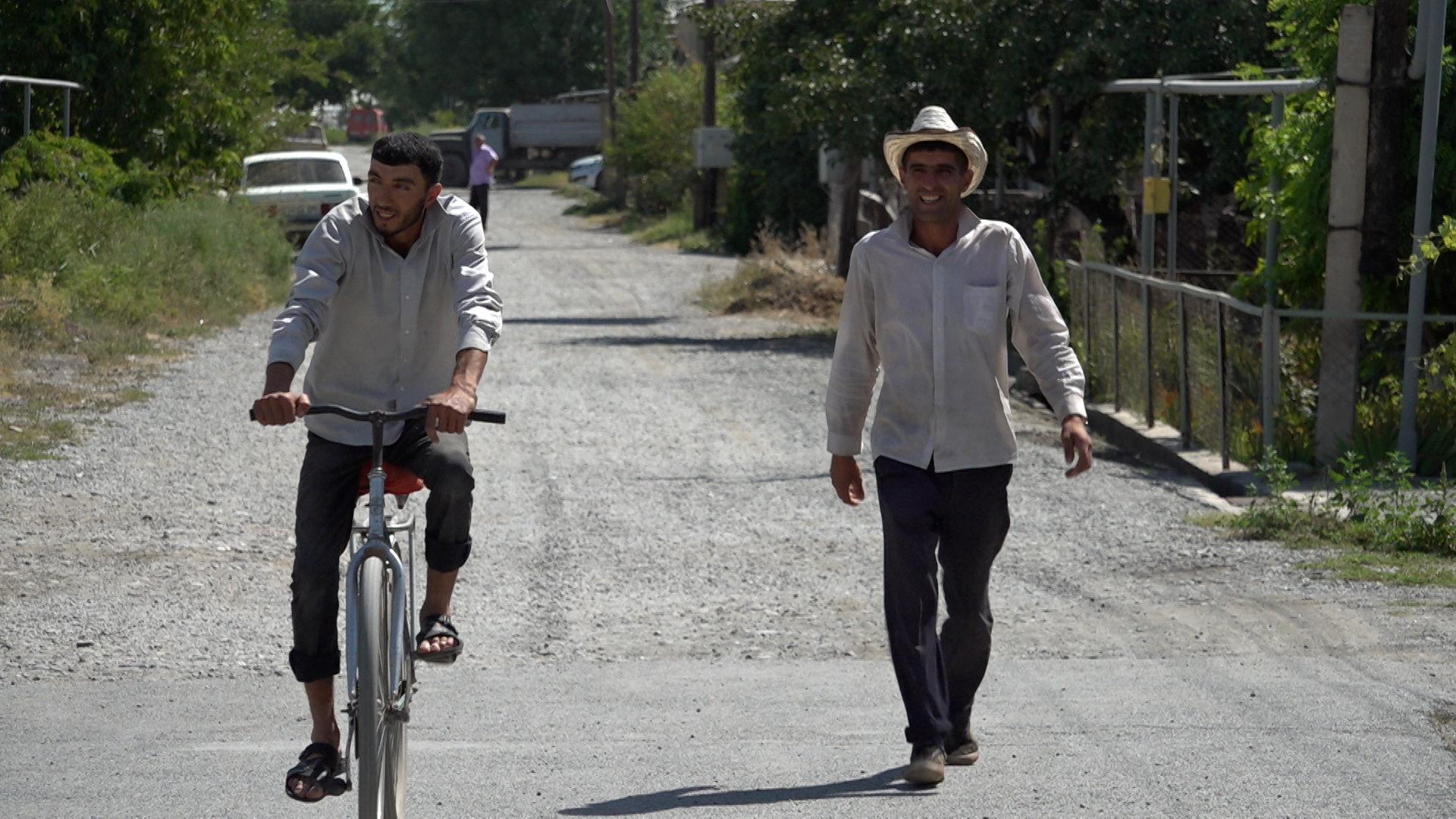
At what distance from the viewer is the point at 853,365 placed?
5.48 meters

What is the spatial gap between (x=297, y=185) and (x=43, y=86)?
5.43 metres

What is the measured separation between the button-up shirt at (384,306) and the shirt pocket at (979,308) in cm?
132

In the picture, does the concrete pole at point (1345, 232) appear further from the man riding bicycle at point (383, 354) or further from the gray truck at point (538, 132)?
the gray truck at point (538, 132)

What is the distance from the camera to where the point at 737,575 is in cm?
868

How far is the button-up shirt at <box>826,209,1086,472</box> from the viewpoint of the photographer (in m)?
5.32

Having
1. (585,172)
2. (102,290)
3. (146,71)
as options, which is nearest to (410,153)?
(102,290)

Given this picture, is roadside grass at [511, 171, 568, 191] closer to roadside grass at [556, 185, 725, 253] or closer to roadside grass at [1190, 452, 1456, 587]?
roadside grass at [556, 185, 725, 253]

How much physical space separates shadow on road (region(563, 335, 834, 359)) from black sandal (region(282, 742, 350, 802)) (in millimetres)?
14340

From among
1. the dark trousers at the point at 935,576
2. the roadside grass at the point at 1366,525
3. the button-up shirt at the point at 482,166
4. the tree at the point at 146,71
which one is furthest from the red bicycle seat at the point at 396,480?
the button-up shirt at the point at 482,166

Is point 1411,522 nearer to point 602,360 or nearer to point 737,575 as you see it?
point 737,575

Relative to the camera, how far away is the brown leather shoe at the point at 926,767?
523 cm

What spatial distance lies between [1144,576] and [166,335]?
12.6 metres

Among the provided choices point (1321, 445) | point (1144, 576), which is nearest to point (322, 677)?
point (1144, 576)

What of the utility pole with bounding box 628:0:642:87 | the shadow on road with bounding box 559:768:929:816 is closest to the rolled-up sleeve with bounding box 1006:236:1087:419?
the shadow on road with bounding box 559:768:929:816
